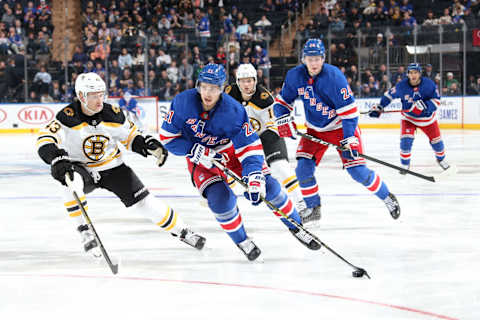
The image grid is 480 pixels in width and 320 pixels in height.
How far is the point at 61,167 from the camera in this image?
375cm

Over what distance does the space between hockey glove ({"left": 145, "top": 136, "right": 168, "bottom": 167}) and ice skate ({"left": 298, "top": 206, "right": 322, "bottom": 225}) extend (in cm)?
143

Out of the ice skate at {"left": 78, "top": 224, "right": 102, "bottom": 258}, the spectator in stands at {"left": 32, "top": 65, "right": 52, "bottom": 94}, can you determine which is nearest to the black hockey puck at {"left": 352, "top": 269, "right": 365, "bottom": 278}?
the ice skate at {"left": 78, "top": 224, "right": 102, "bottom": 258}

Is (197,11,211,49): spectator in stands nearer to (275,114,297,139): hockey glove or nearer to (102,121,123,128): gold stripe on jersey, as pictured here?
(275,114,297,139): hockey glove

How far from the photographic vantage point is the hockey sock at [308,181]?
16.5 feet

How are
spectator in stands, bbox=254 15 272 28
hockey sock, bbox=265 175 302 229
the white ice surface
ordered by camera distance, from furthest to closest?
spectator in stands, bbox=254 15 272 28, hockey sock, bbox=265 175 302 229, the white ice surface

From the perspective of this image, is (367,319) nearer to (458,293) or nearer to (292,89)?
(458,293)

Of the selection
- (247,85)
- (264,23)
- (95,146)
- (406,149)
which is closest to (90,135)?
(95,146)

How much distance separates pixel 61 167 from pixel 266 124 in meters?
1.99

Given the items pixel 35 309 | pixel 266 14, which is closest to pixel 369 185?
pixel 35 309

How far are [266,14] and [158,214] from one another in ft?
48.3

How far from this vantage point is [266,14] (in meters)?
18.2

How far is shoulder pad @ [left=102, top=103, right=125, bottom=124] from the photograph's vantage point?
399 centimetres

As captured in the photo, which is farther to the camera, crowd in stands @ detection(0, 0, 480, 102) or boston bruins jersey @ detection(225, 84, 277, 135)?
crowd in stands @ detection(0, 0, 480, 102)

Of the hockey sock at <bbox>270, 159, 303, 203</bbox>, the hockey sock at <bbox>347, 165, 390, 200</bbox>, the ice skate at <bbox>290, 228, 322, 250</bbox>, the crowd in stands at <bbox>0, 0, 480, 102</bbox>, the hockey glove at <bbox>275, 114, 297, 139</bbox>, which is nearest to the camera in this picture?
the ice skate at <bbox>290, 228, 322, 250</bbox>
